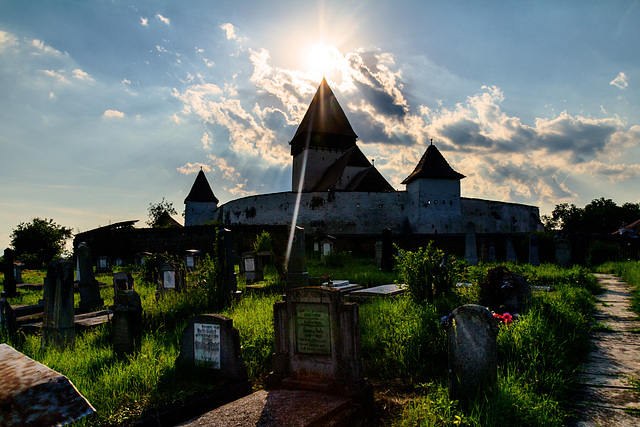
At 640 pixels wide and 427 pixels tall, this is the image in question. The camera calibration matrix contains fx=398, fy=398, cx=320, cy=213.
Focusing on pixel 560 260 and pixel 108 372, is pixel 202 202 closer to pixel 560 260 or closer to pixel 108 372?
pixel 560 260

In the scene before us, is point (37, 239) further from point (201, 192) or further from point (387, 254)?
point (387, 254)

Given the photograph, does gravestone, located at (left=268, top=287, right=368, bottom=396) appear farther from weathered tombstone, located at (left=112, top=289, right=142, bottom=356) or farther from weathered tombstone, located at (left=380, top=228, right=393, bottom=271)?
weathered tombstone, located at (left=380, top=228, right=393, bottom=271)

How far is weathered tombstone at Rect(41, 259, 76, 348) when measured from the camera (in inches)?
239

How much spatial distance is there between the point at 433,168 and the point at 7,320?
100ft

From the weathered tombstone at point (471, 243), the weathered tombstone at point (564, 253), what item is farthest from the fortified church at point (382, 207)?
the weathered tombstone at point (564, 253)

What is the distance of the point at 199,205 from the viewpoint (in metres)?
45.1

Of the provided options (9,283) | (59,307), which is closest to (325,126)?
(9,283)

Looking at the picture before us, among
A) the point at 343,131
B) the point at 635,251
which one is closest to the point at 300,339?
the point at 635,251

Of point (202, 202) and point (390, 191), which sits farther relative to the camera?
point (202, 202)

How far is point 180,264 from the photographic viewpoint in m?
10.6

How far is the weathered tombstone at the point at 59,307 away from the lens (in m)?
6.08

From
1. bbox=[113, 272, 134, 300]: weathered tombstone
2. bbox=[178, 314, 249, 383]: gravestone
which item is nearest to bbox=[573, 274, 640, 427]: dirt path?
bbox=[178, 314, 249, 383]: gravestone

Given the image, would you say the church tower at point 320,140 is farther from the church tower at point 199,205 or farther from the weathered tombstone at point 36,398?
the weathered tombstone at point 36,398

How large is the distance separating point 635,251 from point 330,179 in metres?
26.1
